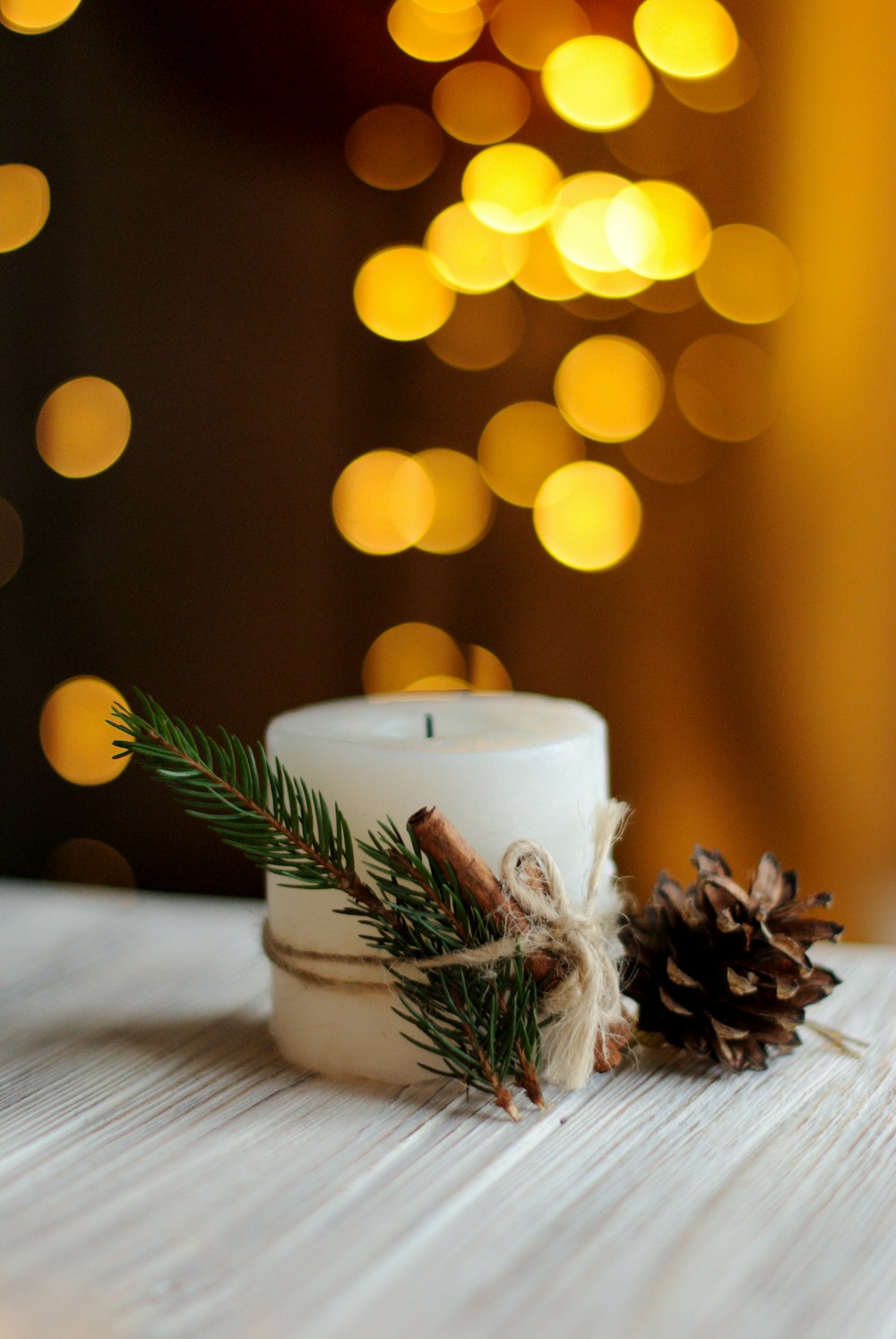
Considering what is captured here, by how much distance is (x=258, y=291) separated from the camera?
2.64 feet

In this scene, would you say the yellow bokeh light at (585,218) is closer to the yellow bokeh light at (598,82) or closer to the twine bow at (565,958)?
the yellow bokeh light at (598,82)

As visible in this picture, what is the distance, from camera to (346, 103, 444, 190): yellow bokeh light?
0.77 metres

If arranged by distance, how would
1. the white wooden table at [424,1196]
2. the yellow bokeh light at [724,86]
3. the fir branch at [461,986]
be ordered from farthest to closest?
the yellow bokeh light at [724,86] → the fir branch at [461,986] → the white wooden table at [424,1196]

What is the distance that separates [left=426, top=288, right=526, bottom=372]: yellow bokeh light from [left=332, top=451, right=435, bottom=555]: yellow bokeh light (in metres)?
0.08

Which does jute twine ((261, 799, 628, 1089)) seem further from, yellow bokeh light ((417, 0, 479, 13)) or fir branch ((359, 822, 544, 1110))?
yellow bokeh light ((417, 0, 479, 13))

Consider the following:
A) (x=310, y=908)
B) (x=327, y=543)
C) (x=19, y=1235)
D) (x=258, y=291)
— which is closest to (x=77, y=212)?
(x=258, y=291)

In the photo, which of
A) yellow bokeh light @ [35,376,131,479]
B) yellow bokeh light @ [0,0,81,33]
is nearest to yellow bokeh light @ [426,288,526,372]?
yellow bokeh light @ [35,376,131,479]

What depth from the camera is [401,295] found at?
79 cm

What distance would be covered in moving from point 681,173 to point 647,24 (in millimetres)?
95

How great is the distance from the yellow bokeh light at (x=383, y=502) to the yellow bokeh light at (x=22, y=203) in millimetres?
290

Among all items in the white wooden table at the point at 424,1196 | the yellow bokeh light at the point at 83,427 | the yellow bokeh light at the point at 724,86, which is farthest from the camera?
the yellow bokeh light at the point at 83,427

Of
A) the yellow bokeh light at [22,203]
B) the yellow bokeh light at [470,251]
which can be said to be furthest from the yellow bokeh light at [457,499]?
the yellow bokeh light at [22,203]

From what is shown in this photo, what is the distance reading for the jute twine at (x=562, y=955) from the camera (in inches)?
17.4

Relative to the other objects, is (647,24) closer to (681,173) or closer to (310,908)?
(681,173)
